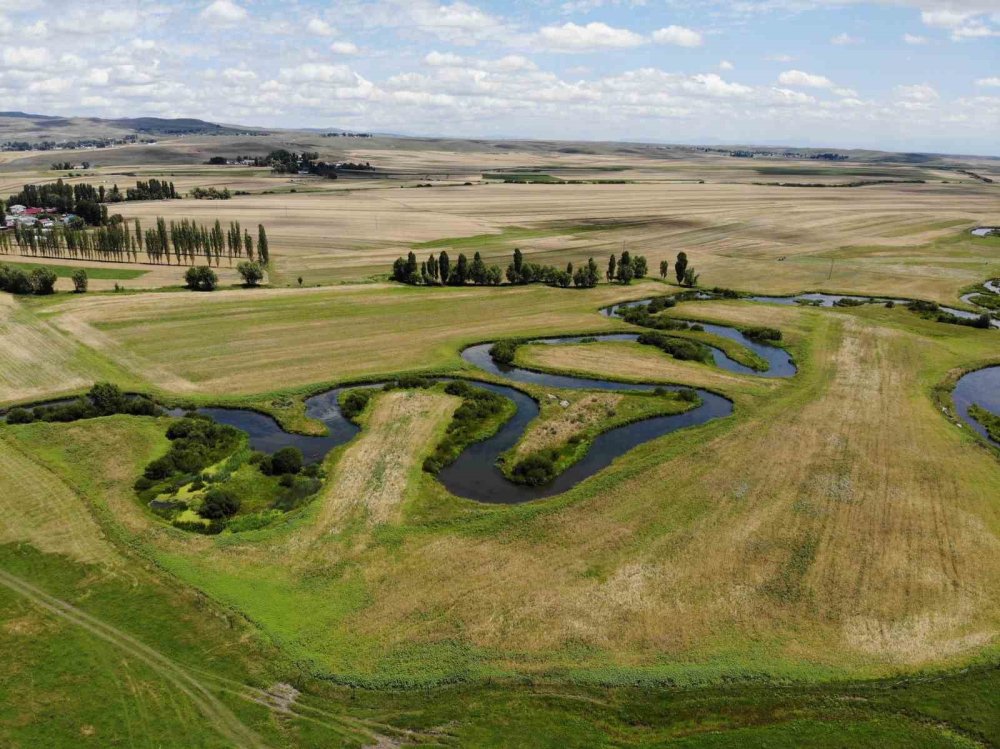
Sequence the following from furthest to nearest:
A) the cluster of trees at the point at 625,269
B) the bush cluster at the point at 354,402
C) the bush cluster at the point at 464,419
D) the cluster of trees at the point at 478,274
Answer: the cluster of trees at the point at 625,269, the cluster of trees at the point at 478,274, the bush cluster at the point at 354,402, the bush cluster at the point at 464,419

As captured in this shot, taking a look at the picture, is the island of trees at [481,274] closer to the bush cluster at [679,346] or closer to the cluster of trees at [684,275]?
the cluster of trees at [684,275]

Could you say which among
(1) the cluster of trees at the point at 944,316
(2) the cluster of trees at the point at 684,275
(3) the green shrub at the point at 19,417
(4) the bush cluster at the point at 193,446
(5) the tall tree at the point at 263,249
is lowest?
(4) the bush cluster at the point at 193,446

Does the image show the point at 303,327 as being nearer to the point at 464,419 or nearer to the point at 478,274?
the point at 478,274

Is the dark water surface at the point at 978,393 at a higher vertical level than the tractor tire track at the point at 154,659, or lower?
higher

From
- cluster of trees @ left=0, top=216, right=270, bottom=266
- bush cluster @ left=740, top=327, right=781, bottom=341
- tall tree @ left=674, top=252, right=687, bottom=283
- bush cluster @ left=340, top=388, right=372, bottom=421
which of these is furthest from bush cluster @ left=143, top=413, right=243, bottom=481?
tall tree @ left=674, top=252, right=687, bottom=283

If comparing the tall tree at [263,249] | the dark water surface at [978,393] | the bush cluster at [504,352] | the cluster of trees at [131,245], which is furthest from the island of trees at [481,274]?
the dark water surface at [978,393]

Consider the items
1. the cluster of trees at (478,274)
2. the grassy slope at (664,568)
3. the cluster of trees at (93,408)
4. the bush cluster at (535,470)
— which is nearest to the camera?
the grassy slope at (664,568)
